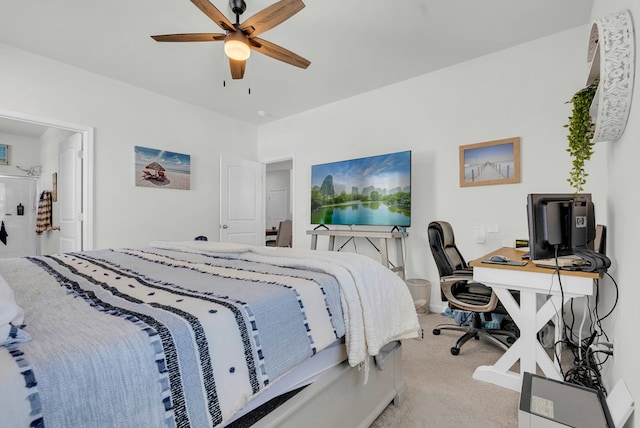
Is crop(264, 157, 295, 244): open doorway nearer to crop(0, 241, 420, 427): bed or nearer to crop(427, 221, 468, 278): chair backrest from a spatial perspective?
crop(427, 221, 468, 278): chair backrest

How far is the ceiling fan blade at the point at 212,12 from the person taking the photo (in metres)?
1.89

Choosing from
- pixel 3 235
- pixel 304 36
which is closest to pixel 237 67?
pixel 304 36

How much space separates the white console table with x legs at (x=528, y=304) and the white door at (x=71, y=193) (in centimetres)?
403

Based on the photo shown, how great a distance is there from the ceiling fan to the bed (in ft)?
4.95

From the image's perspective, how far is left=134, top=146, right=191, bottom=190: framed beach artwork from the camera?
12.7 ft

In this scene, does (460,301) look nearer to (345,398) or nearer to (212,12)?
(345,398)

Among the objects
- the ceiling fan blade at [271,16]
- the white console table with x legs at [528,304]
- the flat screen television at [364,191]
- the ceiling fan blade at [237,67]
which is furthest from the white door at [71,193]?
the white console table with x legs at [528,304]

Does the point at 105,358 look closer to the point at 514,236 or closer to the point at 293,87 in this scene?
the point at 514,236

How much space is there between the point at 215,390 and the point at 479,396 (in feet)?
5.65

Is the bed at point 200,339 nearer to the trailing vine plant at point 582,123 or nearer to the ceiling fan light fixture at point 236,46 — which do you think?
the trailing vine plant at point 582,123

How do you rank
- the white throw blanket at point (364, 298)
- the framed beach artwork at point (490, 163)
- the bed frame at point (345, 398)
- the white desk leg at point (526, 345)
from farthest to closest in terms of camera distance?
the framed beach artwork at point (490, 163) < the white desk leg at point (526, 345) < the white throw blanket at point (364, 298) < the bed frame at point (345, 398)

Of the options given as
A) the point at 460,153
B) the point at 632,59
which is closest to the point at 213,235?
the point at 460,153

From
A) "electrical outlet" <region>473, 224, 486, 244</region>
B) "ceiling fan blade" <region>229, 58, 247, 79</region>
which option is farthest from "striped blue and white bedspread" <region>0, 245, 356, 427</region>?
"electrical outlet" <region>473, 224, 486, 244</region>

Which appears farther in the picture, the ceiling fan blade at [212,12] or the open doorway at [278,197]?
the open doorway at [278,197]
